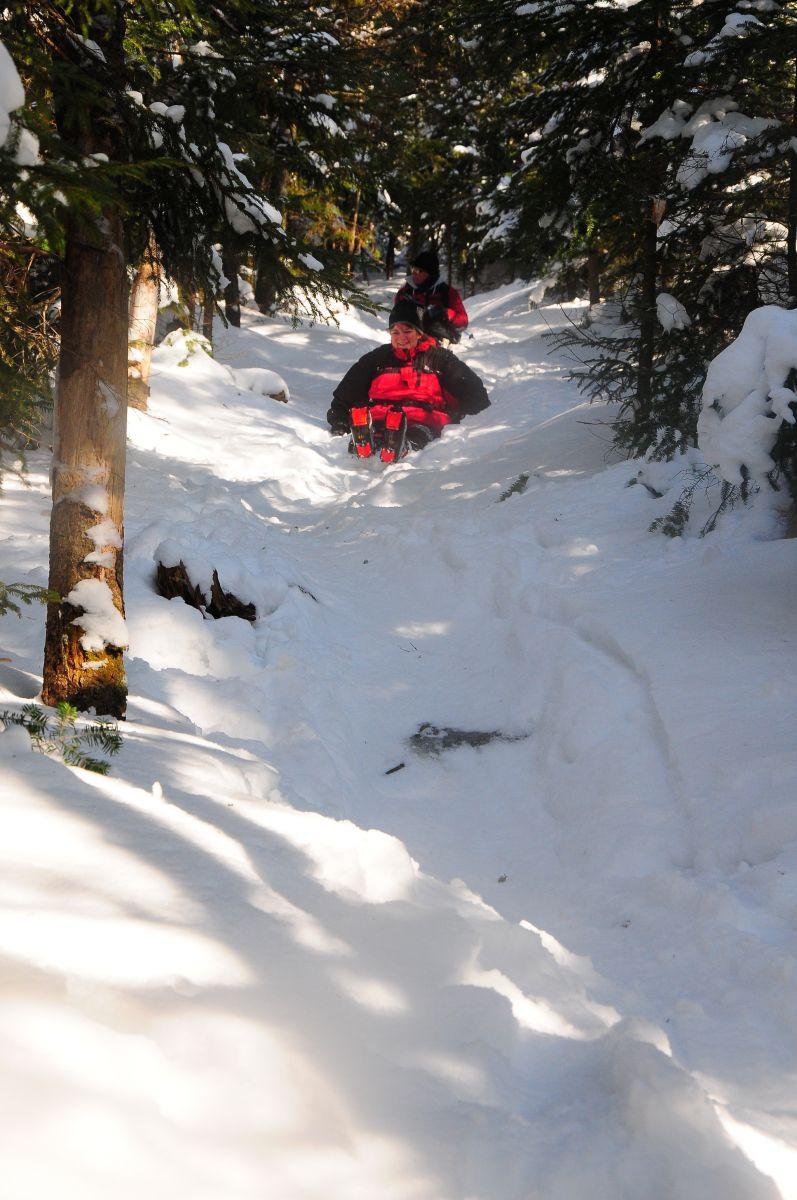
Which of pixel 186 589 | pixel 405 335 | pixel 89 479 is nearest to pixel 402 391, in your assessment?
pixel 405 335

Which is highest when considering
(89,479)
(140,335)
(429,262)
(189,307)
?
(429,262)

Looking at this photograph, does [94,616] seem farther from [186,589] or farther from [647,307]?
[647,307]

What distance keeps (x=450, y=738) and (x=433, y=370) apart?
8.62m

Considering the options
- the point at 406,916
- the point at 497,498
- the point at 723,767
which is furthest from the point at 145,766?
the point at 497,498

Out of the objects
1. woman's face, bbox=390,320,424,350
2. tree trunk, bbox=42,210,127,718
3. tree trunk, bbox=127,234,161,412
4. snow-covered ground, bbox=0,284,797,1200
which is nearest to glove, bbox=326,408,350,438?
woman's face, bbox=390,320,424,350

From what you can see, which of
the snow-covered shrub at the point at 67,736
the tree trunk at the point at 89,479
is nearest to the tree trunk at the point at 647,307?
the tree trunk at the point at 89,479

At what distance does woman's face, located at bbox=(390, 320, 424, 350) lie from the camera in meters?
12.4

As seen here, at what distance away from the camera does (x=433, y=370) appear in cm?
1256

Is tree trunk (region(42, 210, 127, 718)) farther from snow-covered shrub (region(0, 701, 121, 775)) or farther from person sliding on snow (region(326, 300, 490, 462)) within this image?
person sliding on snow (region(326, 300, 490, 462))

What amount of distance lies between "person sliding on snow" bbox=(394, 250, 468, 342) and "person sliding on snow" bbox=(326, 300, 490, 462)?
2.82 feet

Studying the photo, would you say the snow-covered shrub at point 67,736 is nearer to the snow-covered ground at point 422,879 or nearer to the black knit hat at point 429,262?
the snow-covered ground at point 422,879

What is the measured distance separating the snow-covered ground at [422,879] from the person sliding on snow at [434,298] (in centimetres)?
684

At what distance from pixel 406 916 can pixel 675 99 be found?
8.04 meters

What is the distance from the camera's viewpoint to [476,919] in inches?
104
